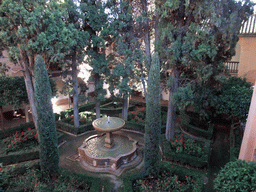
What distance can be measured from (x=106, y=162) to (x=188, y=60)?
22.3 ft

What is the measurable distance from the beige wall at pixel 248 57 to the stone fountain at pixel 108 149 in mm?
10642

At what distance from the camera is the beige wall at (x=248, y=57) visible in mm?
14104

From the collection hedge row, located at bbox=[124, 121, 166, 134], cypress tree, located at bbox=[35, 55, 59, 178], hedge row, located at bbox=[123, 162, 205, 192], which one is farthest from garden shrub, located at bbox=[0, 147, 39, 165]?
hedge row, located at bbox=[124, 121, 166, 134]

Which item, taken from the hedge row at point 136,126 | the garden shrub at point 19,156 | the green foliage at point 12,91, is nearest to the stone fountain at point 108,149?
the hedge row at point 136,126

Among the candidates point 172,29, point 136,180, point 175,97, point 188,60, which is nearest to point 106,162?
point 136,180

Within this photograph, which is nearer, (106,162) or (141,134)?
(106,162)

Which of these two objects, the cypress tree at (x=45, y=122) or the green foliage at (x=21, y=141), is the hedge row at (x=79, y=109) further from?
the cypress tree at (x=45, y=122)

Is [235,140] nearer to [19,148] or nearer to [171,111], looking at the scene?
[171,111]

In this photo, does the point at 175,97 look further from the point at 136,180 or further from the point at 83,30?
the point at 83,30

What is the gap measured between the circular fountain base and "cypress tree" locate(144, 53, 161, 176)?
2.21 meters

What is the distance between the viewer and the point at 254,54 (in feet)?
46.5

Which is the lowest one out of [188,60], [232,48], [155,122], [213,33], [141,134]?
[141,134]

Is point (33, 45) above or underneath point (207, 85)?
above

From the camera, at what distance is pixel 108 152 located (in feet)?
34.3
